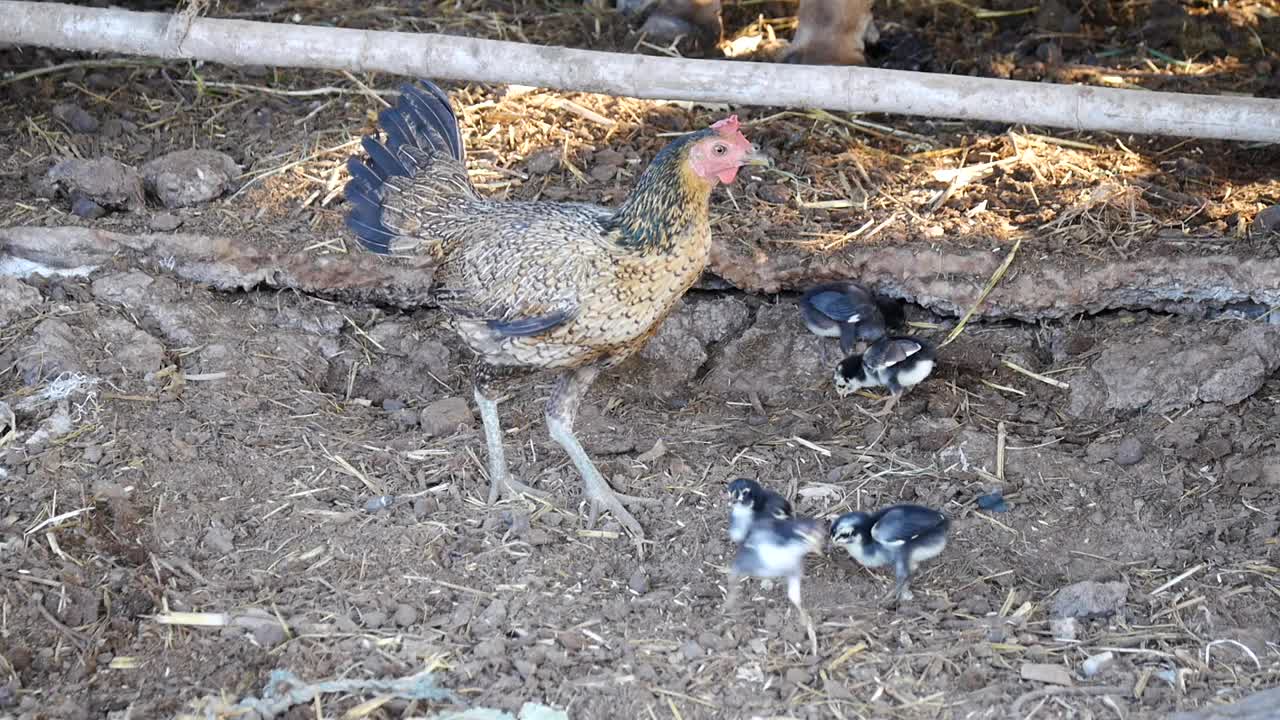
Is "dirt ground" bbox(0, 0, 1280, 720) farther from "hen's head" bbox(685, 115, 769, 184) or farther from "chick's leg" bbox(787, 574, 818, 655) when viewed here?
"hen's head" bbox(685, 115, 769, 184)

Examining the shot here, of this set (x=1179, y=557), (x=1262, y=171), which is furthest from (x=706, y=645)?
(x=1262, y=171)

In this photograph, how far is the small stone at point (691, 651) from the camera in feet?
14.8

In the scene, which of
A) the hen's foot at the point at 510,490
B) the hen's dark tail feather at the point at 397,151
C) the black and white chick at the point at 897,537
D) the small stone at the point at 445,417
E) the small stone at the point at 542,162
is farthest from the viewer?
the small stone at the point at 542,162

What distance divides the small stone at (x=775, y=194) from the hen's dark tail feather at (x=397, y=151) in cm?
159

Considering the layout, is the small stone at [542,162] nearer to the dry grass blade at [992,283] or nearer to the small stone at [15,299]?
the dry grass blade at [992,283]

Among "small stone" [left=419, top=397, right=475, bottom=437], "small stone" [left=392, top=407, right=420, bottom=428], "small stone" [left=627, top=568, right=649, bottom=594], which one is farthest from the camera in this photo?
"small stone" [left=392, top=407, right=420, bottom=428]

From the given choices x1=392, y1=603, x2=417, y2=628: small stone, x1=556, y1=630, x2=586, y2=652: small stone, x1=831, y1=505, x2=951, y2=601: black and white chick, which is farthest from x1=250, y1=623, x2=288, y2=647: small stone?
x1=831, y1=505, x2=951, y2=601: black and white chick

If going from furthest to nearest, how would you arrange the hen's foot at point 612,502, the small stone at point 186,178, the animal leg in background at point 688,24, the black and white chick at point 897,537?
1. the animal leg in background at point 688,24
2. the small stone at point 186,178
3. the hen's foot at point 612,502
4. the black and white chick at point 897,537

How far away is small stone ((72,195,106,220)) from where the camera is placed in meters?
6.51

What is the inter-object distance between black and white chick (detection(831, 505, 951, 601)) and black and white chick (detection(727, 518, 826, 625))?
177mm

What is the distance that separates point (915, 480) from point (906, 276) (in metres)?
1.12

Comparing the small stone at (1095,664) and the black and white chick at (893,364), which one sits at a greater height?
the black and white chick at (893,364)

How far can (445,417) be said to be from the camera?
19.3ft

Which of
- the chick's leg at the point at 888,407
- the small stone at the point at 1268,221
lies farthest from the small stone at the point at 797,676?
the small stone at the point at 1268,221
